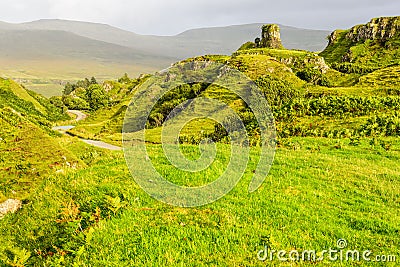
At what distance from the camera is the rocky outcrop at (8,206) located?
11.2 meters

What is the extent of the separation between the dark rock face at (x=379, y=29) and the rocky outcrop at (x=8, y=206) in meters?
204

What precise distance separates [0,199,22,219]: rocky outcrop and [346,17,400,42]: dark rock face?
20401 centimetres

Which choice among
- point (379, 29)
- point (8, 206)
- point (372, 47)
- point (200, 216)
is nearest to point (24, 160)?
point (8, 206)

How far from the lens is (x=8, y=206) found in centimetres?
1149

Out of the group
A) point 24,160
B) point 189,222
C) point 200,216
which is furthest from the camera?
point 24,160

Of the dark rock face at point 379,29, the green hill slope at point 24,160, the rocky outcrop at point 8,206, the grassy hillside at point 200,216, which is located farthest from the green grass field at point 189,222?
the dark rock face at point 379,29

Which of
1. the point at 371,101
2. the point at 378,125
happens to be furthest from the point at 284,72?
the point at 378,125

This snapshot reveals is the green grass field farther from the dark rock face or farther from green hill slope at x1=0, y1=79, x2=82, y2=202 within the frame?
the dark rock face

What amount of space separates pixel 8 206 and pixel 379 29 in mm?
213592

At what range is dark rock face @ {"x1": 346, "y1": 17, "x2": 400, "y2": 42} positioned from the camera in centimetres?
16962

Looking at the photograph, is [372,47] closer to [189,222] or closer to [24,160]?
[24,160]

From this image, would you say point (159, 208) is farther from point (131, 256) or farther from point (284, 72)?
point (284, 72)

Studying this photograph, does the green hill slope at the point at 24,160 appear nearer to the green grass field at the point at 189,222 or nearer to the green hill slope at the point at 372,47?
the green grass field at the point at 189,222

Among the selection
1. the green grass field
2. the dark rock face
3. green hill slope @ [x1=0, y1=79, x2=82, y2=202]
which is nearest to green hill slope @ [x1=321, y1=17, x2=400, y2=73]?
the dark rock face
